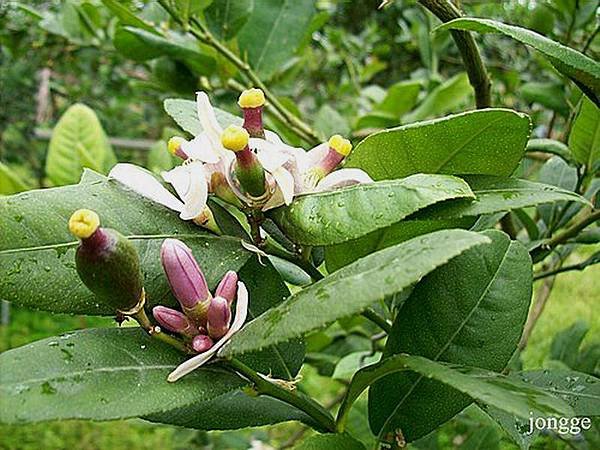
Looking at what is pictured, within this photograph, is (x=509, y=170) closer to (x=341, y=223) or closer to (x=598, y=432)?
(x=341, y=223)

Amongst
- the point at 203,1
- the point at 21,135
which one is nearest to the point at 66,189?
the point at 203,1

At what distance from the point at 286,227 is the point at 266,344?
0.13 meters

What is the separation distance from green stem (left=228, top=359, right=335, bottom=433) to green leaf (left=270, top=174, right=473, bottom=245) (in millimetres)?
87

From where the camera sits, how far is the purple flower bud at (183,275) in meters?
0.45

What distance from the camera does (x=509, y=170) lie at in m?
0.53

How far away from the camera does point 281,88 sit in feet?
5.22

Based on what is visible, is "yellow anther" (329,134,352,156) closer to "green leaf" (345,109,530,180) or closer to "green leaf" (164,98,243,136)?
"green leaf" (345,109,530,180)

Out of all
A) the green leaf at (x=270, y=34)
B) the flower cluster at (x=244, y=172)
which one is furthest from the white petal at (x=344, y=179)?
the green leaf at (x=270, y=34)

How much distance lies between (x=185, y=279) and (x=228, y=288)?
3 cm

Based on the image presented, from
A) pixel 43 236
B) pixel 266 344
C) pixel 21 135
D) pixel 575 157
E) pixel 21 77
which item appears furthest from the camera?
pixel 21 135

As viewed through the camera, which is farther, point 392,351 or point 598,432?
point 598,432

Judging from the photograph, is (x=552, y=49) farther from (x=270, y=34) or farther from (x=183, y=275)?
(x=270, y=34)

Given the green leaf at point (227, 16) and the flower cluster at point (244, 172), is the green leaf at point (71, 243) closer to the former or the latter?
the flower cluster at point (244, 172)

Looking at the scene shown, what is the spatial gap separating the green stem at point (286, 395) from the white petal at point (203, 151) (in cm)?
13
